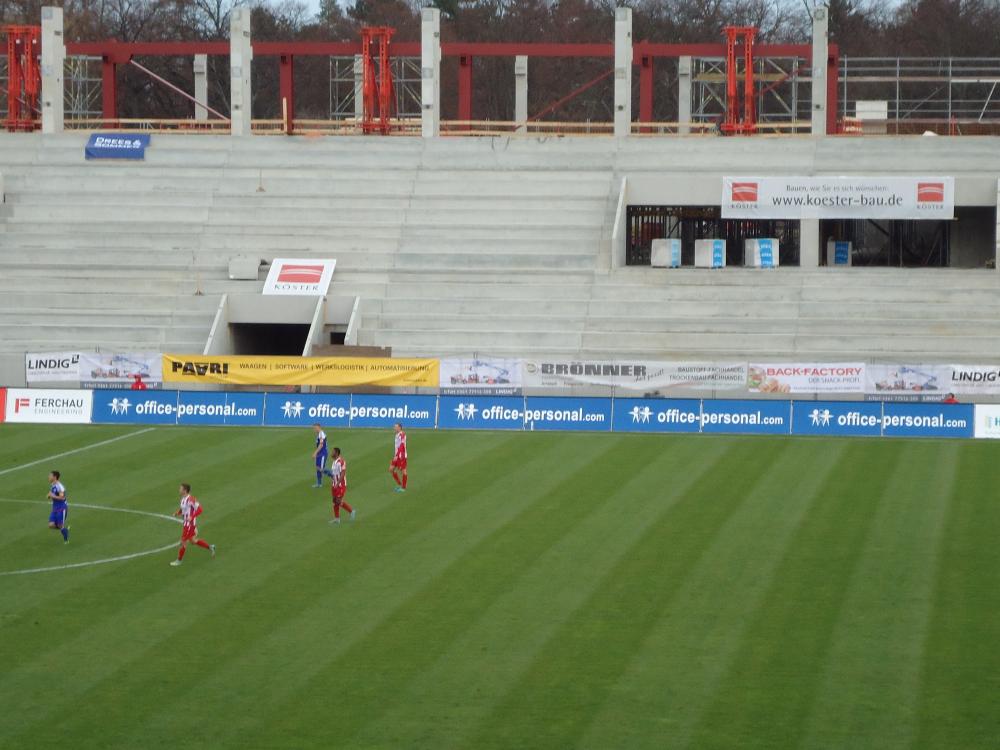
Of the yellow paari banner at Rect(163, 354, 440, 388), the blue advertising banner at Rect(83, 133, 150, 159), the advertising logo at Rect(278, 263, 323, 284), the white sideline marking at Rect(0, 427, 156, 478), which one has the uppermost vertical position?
the blue advertising banner at Rect(83, 133, 150, 159)

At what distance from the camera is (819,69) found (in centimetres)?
6050

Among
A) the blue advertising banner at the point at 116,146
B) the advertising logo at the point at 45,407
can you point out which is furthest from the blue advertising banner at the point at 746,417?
the blue advertising banner at the point at 116,146

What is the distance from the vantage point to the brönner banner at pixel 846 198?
5503 cm

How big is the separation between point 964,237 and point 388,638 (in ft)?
149

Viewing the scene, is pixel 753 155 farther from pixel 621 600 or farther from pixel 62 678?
pixel 62 678

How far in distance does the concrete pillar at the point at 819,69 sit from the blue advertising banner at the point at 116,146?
26.7 metres

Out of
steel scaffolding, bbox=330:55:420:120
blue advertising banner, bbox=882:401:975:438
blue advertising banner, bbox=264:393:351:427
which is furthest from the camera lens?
steel scaffolding, bbox=330:55:420:120

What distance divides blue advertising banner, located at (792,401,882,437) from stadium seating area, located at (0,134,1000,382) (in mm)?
8479

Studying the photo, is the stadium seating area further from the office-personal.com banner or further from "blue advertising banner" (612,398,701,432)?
"blue advertising banner" (612,398,701,432)

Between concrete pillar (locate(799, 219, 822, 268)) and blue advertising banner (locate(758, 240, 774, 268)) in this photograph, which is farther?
concrete pillar (locate(799, 219, 822, 268))

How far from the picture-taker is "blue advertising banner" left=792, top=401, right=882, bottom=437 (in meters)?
39.4

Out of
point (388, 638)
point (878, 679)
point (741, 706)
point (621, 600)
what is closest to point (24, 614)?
point (388, 638)

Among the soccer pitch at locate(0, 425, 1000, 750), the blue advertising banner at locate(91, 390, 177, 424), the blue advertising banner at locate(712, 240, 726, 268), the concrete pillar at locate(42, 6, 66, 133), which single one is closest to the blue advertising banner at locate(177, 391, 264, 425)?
the blue advertising banner at locate(91, 390, 177, 424)

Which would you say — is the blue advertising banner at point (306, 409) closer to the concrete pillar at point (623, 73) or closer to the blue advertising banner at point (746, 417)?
the blue advertising banner at point (746, 417)
